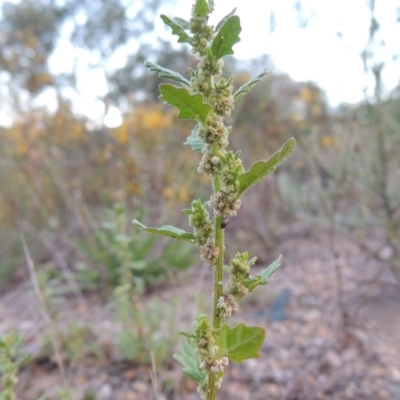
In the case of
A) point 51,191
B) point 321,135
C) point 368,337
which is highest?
point 321,135

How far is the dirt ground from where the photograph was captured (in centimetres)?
181

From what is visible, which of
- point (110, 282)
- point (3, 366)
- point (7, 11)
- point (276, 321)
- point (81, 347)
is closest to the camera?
point (3, 366)

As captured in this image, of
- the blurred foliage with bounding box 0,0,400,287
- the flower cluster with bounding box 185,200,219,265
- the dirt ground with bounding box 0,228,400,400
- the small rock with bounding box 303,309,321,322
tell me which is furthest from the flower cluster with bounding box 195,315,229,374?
the blurred foliage with bounding box 0,0,400,287

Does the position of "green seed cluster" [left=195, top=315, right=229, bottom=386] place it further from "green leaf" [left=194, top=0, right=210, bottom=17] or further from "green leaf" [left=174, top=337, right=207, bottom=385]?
"green leaf" [left=194, top=0, right=210, bottom=17]

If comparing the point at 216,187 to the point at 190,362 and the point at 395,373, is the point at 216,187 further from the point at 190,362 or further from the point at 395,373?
the point at 395,373

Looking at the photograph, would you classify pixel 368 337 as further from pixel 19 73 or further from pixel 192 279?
pixel 19 73

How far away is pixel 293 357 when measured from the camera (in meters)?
2.07

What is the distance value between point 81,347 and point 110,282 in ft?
3.83

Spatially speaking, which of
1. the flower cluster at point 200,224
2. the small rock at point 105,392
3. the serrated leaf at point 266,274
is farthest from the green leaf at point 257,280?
the small rock at point 105,392

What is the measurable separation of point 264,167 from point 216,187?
11cm

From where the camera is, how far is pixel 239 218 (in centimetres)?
420

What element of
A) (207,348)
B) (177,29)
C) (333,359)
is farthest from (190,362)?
(333,359)

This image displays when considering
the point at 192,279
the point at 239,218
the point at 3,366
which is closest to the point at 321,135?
the point at 239,218

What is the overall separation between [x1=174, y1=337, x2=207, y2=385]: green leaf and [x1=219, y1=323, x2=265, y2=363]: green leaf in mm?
107
